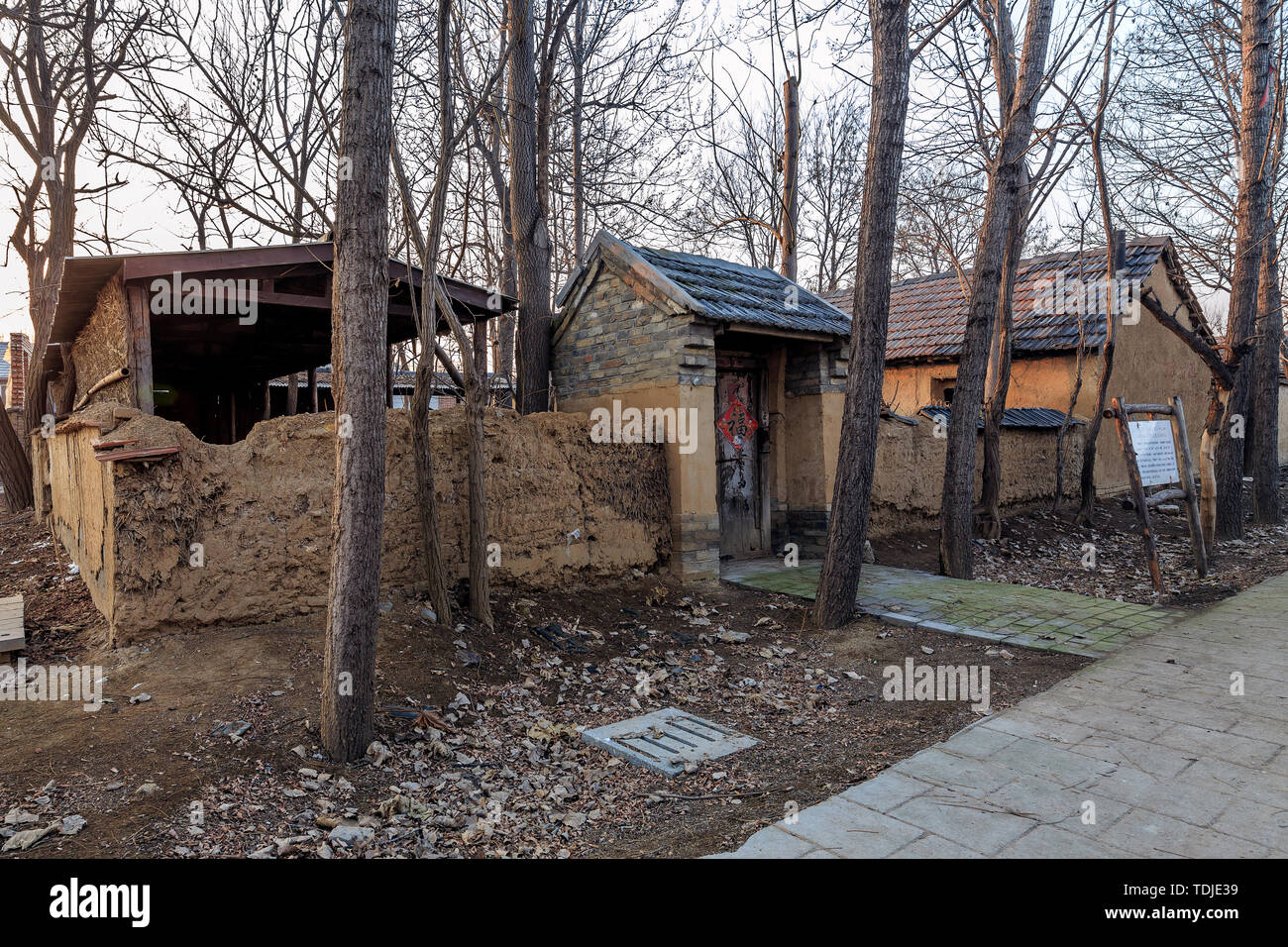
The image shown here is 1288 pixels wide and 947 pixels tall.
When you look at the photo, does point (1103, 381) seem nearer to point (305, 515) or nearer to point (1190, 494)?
point (1190, 494)

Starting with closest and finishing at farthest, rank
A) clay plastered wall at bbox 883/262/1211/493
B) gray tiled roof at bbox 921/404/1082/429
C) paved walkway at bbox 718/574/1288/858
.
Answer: paved walkway at bbox 718/574/1288/858 < gray tiled roof at bbox 921/404/1082/429 < clay plastered wall at bbox 883/262/1211/493

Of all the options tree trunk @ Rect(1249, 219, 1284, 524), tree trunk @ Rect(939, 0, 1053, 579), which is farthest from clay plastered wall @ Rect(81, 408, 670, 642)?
tree trunk @ Rect(1249, 219, 1284, 524)

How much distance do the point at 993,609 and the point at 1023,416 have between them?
7.32 m

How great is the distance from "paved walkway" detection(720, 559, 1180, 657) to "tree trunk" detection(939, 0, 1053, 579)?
69 cm

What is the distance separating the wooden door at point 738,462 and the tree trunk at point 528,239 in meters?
2.40

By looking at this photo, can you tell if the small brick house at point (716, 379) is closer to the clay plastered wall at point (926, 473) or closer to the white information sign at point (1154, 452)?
the clay plastered wall at point (926, 473)

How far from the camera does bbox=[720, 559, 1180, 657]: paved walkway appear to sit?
6.60m

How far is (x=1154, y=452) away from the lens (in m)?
9.06

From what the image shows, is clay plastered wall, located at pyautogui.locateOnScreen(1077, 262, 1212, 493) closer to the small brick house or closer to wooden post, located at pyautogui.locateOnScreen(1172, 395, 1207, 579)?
wooden post, located at pyautogui.locateOnScreen(1172, 395, 1207, 579)

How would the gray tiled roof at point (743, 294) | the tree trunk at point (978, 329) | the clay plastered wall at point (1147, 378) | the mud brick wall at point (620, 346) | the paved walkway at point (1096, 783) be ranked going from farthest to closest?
the clay plastered wall at point (1147, 378) → the tree trunk at point (978, 329) → the gray tiled roof at point (743, 294) → the mud brick wall at point (620, 346) → the paved walkway at point (1096, 783)

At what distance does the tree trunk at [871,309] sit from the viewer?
719cm

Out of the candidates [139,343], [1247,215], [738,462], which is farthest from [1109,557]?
[139,343]

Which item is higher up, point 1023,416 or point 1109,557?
point 1023,416

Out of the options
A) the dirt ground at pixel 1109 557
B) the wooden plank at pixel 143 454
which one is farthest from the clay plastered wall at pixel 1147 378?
the wooden plank at pixel 143 454
